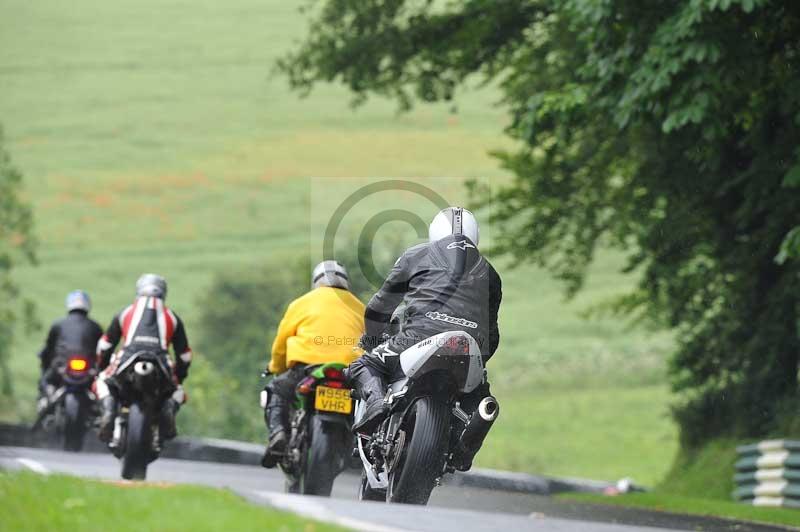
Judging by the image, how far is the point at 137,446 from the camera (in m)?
13.0

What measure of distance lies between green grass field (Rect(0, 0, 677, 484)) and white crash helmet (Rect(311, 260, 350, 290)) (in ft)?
146

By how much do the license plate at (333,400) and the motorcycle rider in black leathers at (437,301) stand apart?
1.39 m

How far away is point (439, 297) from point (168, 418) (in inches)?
181

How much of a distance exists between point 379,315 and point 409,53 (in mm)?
16456

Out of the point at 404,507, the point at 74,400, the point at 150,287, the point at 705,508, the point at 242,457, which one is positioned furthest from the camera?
the point at 242,457

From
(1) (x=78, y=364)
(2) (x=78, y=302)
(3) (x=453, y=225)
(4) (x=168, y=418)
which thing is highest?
(3) (x=453, y=225)

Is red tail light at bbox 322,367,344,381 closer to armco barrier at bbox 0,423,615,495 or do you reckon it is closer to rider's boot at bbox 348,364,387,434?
rider's boot at bbox 348,364,387,434

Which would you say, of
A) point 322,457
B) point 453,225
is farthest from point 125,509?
point 322,457

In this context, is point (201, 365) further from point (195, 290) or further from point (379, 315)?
point (379, 315)

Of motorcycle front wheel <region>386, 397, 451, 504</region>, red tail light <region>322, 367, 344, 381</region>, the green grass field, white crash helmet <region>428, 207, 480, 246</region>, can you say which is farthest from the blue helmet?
the green grass field

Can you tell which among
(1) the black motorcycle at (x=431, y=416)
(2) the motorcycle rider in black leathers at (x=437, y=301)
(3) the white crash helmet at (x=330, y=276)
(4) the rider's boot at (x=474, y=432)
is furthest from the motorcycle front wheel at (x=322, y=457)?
(4) the rider's boot at (x=474, y=432)

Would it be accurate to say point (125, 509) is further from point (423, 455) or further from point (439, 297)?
point (439, 297)

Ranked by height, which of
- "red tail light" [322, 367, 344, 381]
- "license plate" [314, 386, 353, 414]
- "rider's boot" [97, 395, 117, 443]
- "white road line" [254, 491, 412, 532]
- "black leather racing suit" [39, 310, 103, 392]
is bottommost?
"black leather racing suit" [39, 310, 103, 392]

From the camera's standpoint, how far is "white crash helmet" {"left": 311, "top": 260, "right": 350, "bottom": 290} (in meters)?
12.3
